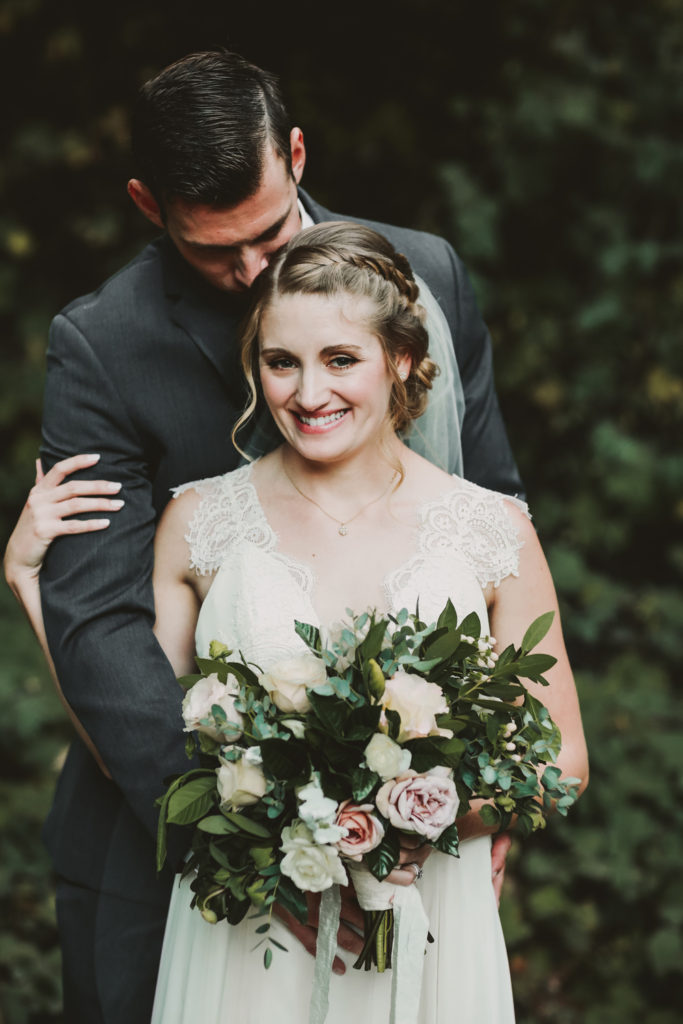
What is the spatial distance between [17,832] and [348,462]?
9.62ft

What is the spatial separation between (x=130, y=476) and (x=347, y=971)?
116 cm

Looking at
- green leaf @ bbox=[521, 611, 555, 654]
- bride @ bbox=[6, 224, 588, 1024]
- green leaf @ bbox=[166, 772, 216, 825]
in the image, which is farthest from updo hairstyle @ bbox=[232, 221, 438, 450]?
green leaf @ bbox=[166, 772, 216, 825]

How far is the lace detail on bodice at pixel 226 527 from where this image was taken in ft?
7.57

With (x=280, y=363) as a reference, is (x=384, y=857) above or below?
below

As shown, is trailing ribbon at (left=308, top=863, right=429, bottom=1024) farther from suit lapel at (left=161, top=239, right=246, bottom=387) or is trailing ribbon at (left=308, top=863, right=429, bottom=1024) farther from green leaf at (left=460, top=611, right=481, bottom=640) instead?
suit lapel at (left=161, top=239, right=246, bottom=387)

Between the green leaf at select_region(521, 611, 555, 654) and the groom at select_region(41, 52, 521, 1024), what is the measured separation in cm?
81

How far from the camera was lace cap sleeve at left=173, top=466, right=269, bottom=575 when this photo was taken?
232 cm

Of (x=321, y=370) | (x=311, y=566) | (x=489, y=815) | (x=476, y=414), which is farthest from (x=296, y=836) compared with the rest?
(x=476, y=414)

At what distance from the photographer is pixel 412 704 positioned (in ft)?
5.69

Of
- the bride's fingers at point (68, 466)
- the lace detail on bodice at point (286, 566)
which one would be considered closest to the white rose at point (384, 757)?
the lace detail on bodice at point (286, 566)

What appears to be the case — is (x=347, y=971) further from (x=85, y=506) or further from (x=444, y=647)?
(x=85, y=506)

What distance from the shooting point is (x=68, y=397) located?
2.43 m

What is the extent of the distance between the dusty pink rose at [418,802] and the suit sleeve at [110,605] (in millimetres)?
690

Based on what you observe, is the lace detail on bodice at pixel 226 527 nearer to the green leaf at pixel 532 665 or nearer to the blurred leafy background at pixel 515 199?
the green leaf at pixel 532 665
